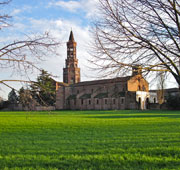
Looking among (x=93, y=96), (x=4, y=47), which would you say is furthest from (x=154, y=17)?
(x=93, y=96)

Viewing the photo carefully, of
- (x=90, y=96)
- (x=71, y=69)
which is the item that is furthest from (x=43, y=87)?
(x=71, y=69)

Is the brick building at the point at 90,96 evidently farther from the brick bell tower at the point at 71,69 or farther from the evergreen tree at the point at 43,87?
the evergreen tree at the point at 43,87

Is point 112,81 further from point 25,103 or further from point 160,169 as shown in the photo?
point 25,103

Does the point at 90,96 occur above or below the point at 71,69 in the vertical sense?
below

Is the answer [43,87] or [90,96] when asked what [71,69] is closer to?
[90,96]

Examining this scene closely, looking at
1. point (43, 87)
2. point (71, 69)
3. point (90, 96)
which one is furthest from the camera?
point (71, 69)

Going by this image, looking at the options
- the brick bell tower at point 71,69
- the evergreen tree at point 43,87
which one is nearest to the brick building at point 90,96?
the brick bell tower at point 71,69

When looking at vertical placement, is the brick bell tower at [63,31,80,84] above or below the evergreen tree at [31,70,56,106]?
above

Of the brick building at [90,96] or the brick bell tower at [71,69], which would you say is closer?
the brick building at [90,96]

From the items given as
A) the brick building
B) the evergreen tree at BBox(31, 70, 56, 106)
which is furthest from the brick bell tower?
the evergreen tree at BBox(31, 70, 56, 106)

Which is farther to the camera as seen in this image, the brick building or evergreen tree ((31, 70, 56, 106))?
the brick building

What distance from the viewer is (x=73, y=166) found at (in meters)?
5.80

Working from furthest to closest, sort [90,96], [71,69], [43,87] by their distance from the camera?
[71,69] < [90,96] < [43,87]

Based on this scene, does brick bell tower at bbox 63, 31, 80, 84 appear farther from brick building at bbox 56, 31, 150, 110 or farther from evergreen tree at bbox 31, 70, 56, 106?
evergreen tree at bbox 31, 70, 56, 106
